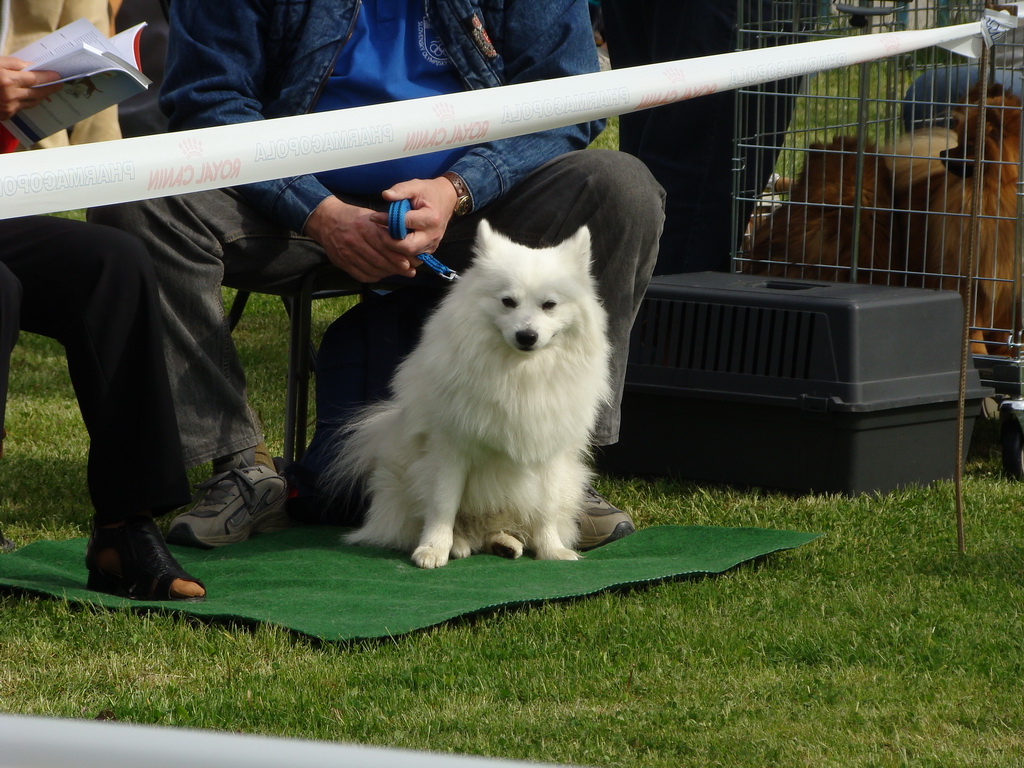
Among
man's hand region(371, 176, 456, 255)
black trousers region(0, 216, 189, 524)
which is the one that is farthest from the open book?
man's hand region(371, 176, 456, 255)

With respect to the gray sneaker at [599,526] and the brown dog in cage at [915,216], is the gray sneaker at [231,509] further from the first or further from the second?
the brown dog in cage at [915,216]

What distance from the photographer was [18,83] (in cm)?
227

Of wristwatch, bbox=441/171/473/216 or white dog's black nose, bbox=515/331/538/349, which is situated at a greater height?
wristwatch, bbox=441/171/473/216

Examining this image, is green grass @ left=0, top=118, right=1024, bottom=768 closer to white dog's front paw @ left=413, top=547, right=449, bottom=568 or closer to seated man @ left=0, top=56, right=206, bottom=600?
seated man @ left=0, top=56, right=206, bottom=600

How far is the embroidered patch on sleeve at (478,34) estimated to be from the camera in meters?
2.89

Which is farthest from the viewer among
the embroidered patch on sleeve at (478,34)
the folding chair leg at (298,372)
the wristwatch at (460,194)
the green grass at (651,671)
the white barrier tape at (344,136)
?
the folding chair leg at (298,372)

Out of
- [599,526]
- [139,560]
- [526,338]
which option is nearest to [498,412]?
[526,338]

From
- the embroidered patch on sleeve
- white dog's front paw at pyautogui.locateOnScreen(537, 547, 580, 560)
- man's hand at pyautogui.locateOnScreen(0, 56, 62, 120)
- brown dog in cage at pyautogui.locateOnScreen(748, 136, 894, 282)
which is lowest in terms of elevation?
white dog's front paw at pyautogui.locateOnScreen(537, 547, 580, 560)

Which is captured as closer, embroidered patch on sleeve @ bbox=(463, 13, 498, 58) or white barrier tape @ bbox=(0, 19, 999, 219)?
white barrier tape @ bbox=(0, 19, 999, 219)

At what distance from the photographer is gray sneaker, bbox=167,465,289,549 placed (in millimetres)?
2773

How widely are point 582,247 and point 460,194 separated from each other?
0.33 meters

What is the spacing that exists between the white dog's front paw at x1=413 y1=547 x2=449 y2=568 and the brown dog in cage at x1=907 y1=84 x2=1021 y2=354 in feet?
5.54

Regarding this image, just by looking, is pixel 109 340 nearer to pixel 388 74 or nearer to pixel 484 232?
pixel 484 232

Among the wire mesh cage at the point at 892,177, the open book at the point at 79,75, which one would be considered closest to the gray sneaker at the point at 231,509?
the open book at the point at 79,75
